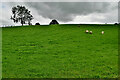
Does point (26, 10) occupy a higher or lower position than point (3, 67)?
higher

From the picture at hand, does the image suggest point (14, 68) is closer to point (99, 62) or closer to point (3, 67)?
point (3, 67)

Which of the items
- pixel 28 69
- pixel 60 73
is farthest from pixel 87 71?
pixel 28 69

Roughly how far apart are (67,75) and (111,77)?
3.32 meters

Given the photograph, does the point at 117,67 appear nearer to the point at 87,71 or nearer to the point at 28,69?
the point at 87,71

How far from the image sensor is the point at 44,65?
12.2 metres

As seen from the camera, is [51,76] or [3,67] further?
[3,67]

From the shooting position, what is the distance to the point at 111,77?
9.80 meters

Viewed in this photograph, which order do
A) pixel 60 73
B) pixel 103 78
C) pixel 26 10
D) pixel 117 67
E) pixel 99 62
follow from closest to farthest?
pixel 103 78 → pixel 60 73 → pixel 117 67 → pixel 99 62 → pixel 26 10

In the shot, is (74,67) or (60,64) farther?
(60,64)

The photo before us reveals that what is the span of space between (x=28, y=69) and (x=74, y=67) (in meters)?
4.09

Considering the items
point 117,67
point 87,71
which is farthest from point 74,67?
point 117,67

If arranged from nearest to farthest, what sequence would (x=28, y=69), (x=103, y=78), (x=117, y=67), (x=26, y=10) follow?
(x=103, y=78) < (x=28, y=69) < (x=117, y=67) < (x=26, y=10)

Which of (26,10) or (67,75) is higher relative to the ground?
(26,10)

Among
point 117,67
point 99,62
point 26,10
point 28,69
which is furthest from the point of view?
point 26,10
